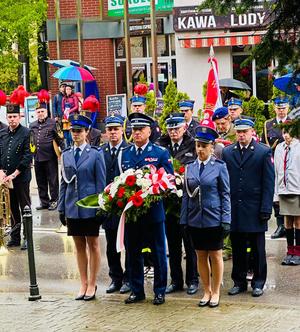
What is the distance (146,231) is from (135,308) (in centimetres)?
87

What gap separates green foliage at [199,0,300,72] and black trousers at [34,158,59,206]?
39.4 feet

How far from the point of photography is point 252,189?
1135cm

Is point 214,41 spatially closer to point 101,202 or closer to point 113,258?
point 113,258

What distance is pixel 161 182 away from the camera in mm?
10836

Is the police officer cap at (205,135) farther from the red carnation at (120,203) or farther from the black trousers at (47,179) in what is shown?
the black trousers at (47,179)

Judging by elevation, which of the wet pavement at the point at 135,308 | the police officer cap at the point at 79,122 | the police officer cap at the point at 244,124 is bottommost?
the wet pavement at the point at 135,308

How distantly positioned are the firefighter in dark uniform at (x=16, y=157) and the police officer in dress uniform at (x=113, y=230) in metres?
3.46

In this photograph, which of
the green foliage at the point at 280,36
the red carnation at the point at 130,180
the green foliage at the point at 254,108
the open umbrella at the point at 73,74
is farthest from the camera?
the open umbrella at the point at 73,74

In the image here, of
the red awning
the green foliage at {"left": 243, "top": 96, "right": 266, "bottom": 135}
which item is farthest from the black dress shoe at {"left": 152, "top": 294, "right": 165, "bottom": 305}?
the red awning

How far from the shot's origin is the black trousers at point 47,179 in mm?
18969

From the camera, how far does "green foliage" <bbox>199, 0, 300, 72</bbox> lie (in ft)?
22.4

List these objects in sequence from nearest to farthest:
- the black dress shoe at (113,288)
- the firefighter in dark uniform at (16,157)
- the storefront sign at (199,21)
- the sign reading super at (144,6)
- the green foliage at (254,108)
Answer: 1. the black dress shoe at (113,288)
2. the firefighter in dark uniform at (16,157)
3. the green foliage at (254,108)
4. the storefront sign at (199,21)
5. the sign reading super at (144,6)

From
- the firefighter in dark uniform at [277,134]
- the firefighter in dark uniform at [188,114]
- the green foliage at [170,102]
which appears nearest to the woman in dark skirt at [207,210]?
the firefighter in dark uniform at [188,114]

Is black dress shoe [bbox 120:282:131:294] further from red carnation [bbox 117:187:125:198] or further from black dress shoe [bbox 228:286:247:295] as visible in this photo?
red carnation [bbox 117:187:125:198]
